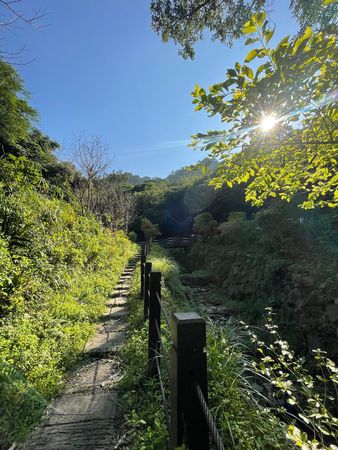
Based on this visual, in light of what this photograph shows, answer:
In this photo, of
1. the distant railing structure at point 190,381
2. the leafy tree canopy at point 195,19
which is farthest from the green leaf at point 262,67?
the leafy tree canopy at point 195,19

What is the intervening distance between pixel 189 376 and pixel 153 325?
1419mm

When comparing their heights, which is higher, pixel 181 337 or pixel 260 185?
pixel 260 185

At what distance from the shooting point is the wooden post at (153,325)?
2.24 metres

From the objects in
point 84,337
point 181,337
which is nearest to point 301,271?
point 84,337

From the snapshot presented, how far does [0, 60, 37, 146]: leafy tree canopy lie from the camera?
451cm

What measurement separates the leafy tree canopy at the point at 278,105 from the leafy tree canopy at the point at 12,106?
4372mm

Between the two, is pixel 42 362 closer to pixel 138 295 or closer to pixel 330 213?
pixel 138 295

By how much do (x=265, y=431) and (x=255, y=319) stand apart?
507 centimetres

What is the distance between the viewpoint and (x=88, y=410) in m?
1.92

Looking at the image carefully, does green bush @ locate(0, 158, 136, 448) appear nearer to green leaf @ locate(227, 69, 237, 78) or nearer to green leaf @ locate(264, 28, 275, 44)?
green leaf @ locate(227, 69, 237, 78)

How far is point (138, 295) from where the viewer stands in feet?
15.5

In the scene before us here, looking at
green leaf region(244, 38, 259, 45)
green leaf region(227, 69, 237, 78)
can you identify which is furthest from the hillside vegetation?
green leaf region(244, 38, 259, 45)

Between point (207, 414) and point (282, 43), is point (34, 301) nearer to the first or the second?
point (207, 414)

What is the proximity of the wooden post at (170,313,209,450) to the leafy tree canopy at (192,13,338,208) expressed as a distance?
1211mm
